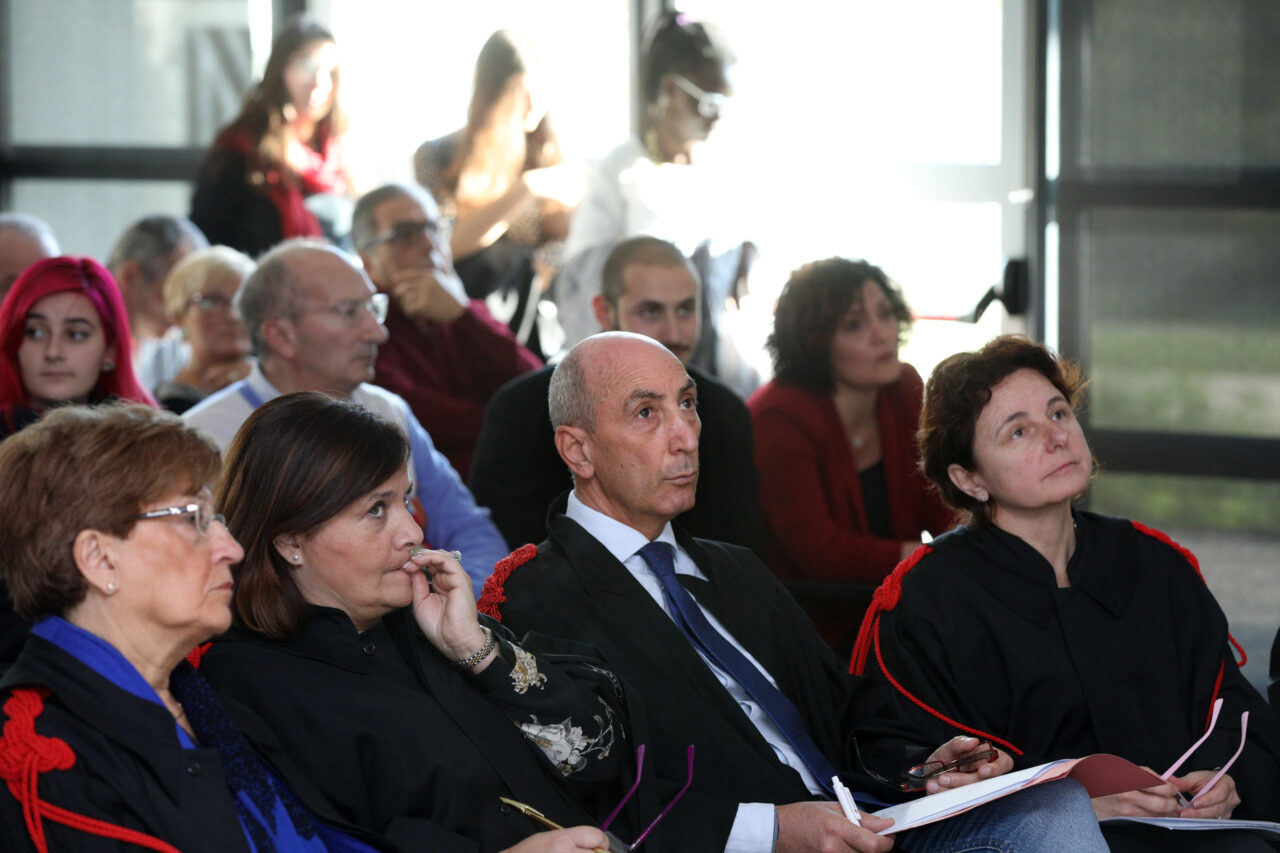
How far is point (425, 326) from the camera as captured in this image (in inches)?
143

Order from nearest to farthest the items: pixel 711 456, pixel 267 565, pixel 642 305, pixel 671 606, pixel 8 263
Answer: pixel 267 565 < pixel 671 606 < pixel 711 456 < pixel 642 305 < pixel 8 263

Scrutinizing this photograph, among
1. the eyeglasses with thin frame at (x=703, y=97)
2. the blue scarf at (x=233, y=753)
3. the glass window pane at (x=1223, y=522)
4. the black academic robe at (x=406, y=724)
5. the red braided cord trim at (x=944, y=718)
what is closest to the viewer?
the blue scarf at (x=233, y=753)

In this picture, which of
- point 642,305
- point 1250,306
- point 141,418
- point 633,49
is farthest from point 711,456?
point 633,49

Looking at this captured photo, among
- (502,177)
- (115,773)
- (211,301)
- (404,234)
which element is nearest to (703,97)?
(502,177)

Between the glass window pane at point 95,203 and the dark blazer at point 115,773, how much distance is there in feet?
13.5

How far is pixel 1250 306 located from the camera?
3695mm

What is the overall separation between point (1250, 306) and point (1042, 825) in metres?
2.32

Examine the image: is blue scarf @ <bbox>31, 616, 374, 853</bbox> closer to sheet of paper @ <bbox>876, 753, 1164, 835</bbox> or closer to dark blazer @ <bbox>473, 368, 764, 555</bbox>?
sheet of paper @ <bbox>876, 753, 1164, 835</bbox>

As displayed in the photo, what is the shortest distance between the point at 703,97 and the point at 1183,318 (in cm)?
137

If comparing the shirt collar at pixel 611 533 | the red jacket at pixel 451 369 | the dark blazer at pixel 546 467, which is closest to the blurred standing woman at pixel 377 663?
the shirt collar at pixel 611 533

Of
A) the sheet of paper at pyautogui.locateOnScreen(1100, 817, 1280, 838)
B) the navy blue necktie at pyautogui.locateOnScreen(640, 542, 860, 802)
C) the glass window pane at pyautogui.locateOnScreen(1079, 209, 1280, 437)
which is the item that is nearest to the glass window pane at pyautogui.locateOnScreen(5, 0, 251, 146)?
the glass window pane at pyautogui.locateOnScreen(1079, 209, 1280, 437)

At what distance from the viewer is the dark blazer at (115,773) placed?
1.39 meters

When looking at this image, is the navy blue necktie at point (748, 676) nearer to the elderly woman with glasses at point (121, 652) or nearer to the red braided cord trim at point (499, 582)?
the red braided cord trim at point (499, 582)

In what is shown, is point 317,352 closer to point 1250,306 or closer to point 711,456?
point 711,456
